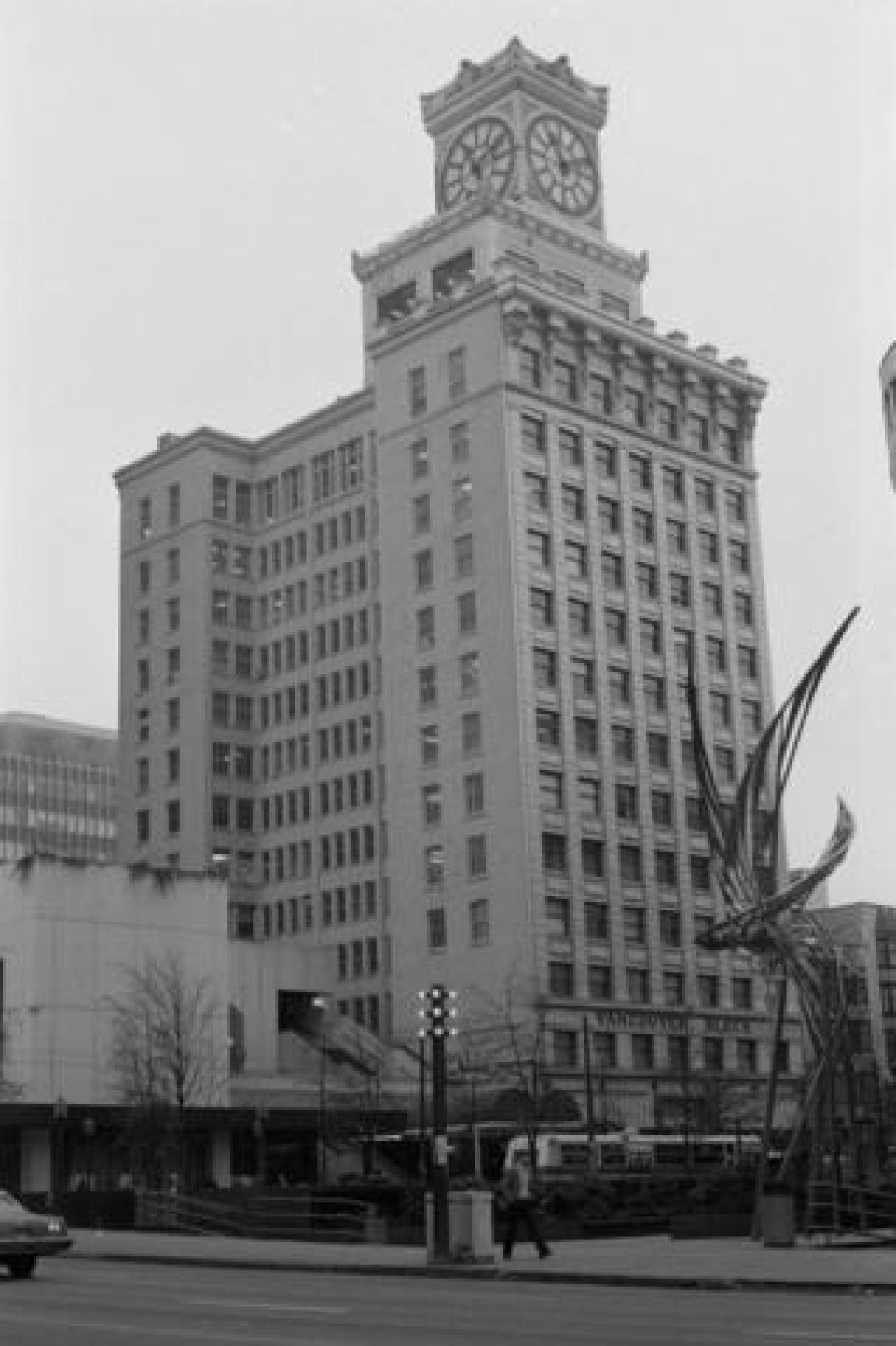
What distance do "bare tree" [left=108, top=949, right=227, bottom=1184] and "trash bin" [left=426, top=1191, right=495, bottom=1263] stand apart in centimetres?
3390

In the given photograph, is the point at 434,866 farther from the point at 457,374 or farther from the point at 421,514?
the point at 457,374

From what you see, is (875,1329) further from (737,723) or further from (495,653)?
(737,723)

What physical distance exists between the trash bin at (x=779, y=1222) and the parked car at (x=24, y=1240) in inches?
539

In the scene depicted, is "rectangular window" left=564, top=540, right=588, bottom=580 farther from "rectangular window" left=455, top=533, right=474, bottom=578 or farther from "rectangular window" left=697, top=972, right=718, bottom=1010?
"rectangular window" left=697, top=972, right=718, bottom=1010

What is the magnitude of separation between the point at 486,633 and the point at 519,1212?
220 ft

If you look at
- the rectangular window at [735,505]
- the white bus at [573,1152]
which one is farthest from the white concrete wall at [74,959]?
the rectangular window at [735,505]

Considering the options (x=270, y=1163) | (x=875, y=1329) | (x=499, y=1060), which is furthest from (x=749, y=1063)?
(x=875, y=1329)

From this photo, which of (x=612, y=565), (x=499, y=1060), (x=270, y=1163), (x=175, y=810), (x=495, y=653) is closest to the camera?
(x=270, y=1163)

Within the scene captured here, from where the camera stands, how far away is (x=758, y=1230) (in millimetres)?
36000

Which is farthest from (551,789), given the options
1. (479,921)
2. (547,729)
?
(479,921)

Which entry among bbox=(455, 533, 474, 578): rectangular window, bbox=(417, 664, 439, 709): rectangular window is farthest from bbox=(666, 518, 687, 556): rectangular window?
bbox=(417, 664, 439, 709): rectangular window

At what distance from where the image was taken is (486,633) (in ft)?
319

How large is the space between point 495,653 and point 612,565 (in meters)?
10.6

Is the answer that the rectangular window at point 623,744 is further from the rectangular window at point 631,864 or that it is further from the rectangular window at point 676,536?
the rectangular window at point 676,536
